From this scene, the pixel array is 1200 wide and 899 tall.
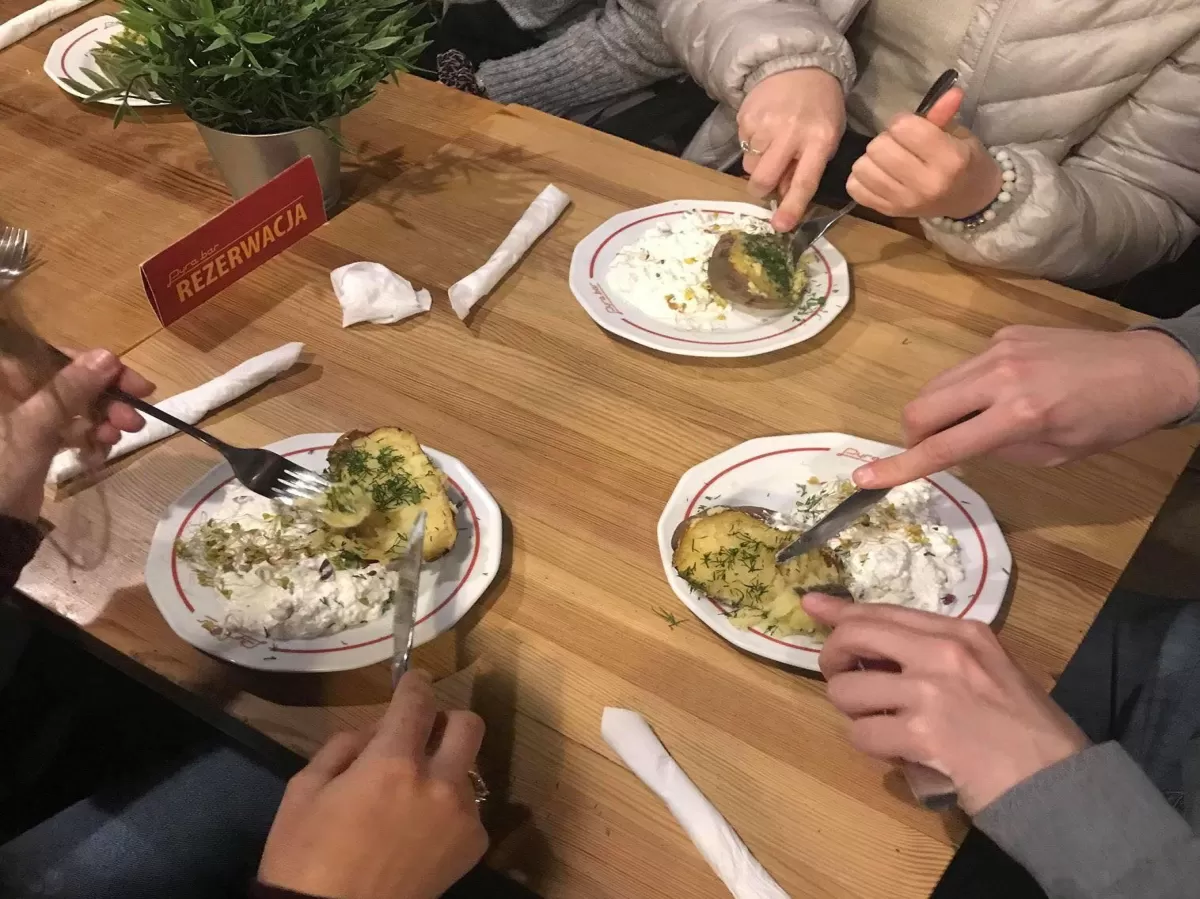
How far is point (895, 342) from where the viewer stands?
3.91 feet

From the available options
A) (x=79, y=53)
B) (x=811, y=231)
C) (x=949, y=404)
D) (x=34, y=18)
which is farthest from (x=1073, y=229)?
(x=34, y=18)

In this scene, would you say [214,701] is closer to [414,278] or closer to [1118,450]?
[414,278]

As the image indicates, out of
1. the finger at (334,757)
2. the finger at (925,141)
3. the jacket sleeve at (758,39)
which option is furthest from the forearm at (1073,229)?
the finger at (334,757)

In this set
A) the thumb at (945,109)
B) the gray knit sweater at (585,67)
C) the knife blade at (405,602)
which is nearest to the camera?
the knife blade at (405,602)

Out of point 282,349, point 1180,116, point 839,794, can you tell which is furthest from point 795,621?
point 1180,116

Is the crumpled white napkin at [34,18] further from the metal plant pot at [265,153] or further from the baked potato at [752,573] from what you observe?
the baked potato at [752,573]

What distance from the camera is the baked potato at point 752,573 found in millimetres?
887

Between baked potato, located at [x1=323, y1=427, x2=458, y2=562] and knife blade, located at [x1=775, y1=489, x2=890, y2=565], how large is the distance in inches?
13.2

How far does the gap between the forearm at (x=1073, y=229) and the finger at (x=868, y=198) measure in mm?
73

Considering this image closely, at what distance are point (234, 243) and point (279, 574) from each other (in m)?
0.54

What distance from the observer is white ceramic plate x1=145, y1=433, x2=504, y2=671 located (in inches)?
33.8

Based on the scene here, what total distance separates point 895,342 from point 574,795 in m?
0.71

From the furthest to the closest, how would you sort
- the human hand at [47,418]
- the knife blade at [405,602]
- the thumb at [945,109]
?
the thumb at [945,109], the human hand at [47,418], the knife blade at [405,602]

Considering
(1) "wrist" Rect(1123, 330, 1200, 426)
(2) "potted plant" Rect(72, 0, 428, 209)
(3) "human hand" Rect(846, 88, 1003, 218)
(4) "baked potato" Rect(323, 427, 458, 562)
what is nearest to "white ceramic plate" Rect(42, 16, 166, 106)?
(2) "potted plant" Rect(72, 0, 428, 209)
